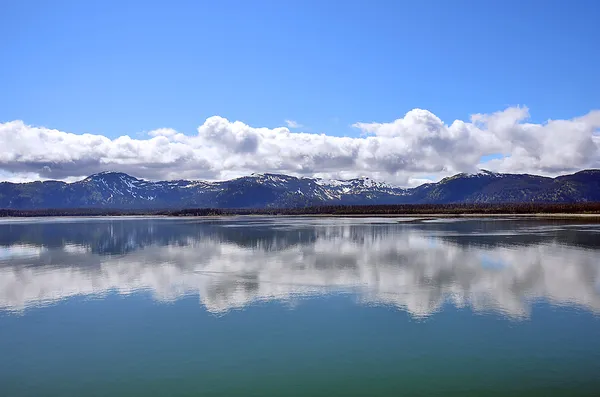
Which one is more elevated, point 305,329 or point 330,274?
point 330,274

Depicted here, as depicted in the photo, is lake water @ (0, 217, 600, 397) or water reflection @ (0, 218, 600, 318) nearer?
lake water @ (0, 217, 600, 397)

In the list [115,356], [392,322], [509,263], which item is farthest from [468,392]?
[509,263]

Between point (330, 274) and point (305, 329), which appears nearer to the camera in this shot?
point (305, 329)

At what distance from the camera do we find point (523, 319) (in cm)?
2011

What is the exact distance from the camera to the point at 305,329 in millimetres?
19141

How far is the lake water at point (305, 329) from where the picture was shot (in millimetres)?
13781

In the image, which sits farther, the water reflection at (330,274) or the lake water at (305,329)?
the water reflection at (330,274)

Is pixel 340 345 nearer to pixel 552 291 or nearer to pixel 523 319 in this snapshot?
pixel 523 319

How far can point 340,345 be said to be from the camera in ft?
55.9

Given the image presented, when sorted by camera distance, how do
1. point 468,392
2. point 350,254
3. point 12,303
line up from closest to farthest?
1. point 468,392
2. point 12,303
3. point 350,254

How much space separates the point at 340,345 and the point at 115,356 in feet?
26.5

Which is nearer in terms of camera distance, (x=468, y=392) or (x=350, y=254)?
(x=468, y=392)

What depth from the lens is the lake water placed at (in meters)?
13.8

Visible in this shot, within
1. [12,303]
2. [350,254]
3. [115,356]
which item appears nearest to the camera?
[115,356]
